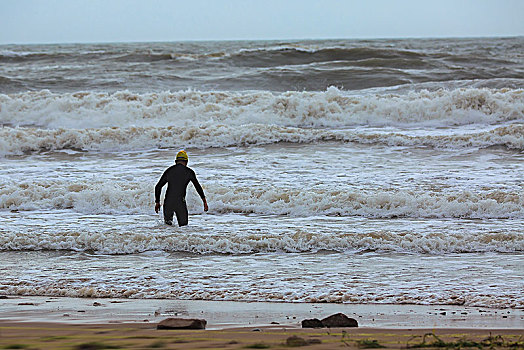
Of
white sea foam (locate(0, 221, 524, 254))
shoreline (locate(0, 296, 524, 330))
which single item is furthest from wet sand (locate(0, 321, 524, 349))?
white sea foam (locate(0, 221, 524, 254))

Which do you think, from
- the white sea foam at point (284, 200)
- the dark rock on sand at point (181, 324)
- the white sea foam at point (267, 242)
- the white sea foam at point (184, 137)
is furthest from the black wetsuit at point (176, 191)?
the white sea foam at point (184, 137)

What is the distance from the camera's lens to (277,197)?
36.1 ft

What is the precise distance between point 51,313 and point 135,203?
223 inches

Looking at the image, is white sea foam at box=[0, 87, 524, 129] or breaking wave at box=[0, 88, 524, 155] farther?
white sea foam at box=[0, 87, 524, 129]

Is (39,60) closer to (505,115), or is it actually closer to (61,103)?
(61,103)

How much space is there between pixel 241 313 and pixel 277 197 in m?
5.48

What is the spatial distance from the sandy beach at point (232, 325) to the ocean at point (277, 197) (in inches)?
13.6

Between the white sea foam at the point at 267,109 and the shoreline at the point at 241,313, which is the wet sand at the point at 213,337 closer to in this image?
the shoreline at the point at 241,313

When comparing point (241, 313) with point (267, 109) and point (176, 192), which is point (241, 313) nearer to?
point (176, 192)

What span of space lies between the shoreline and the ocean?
0.26 m

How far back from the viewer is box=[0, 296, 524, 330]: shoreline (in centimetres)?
507

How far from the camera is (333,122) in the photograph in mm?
19688

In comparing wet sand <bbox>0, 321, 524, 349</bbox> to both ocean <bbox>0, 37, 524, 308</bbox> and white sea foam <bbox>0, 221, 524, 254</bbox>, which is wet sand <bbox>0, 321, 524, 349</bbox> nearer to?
ocean <bbox>0, 37, 524, 308</bbox>

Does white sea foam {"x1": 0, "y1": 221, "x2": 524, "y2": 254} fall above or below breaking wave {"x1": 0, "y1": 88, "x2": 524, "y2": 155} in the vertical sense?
below
